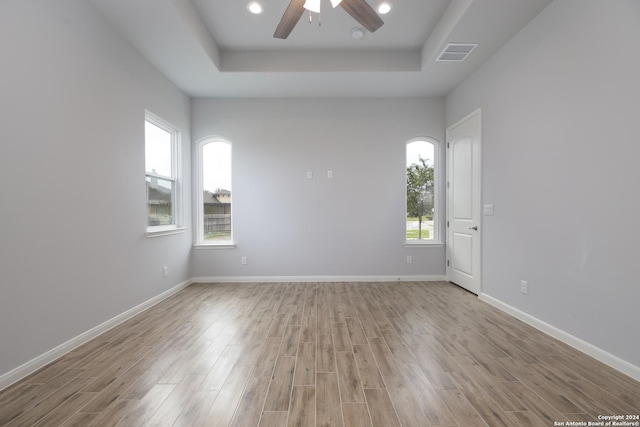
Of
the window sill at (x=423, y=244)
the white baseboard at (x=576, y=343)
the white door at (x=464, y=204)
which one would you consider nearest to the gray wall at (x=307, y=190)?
the window sill at (x=423, y=244)

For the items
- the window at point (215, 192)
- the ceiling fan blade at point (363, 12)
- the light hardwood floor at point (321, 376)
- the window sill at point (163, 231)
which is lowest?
the light hardwood floor at point (321, 376)

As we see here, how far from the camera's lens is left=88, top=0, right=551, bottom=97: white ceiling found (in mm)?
2754

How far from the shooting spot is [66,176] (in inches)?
91.8

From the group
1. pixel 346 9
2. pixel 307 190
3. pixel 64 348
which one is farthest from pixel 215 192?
pixel 346 9

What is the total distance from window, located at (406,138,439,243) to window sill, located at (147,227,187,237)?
12.0ft

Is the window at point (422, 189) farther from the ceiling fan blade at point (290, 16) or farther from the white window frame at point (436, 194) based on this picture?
the ceiling fan blade at point (290, 16)

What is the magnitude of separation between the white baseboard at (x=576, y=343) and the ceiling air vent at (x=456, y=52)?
9.77 feet

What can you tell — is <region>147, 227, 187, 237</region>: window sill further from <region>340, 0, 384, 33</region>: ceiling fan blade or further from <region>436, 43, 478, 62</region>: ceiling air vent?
<region>436, 43, 478, 62</region>: ceiling air vent

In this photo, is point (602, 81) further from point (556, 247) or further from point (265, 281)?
point (265, 281)

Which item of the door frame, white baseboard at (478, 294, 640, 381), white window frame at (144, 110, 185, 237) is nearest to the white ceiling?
the door frame

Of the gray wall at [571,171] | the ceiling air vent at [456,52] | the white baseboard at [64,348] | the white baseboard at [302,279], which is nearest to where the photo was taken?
the white baseboard at [64,348]

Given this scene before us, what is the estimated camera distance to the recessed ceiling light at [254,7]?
9.61 feet

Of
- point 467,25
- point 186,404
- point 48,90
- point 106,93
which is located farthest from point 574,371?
point 106,93

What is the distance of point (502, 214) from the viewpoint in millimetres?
3273
